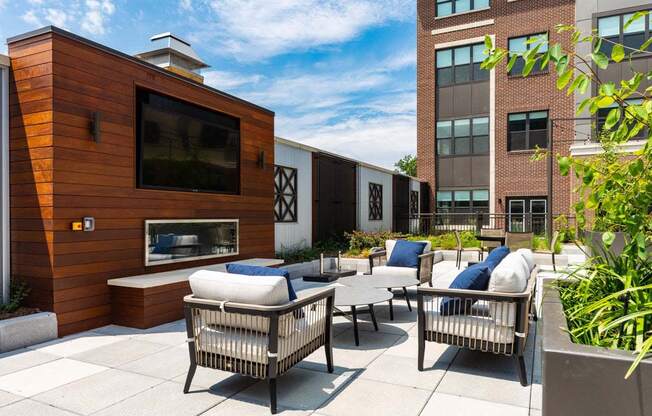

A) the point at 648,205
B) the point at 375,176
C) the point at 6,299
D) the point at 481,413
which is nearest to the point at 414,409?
the point at 481,413

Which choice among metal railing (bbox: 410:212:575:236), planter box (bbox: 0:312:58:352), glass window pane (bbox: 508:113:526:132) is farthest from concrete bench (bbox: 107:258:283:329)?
glass window pane (bbox: 508:113:526:132)

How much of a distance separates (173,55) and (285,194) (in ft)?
12.5

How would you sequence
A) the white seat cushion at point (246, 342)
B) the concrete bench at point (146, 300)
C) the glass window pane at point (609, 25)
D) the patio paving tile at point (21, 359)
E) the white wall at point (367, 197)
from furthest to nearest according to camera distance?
1. the glass window pane at point (609, 25)
2. the white wall at point (367, 197)
3. the concrete bench at point (146, 300)
4. the patio paving tile at point (21, 359)
5. the white seat cushion at point (246, 342)

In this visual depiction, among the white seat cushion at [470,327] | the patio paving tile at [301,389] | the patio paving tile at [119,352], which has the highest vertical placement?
the white seat cushion at [470,327]

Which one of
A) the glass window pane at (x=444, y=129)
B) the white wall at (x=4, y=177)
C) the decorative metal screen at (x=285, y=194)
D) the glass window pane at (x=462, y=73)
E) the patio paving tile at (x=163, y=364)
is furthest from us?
the glass window pane at (x=444, y=129)

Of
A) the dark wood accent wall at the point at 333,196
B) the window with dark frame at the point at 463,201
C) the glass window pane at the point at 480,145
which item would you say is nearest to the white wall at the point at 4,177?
the dark wood accent wall at the point at 333,196

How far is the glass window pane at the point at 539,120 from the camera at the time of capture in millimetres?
15938

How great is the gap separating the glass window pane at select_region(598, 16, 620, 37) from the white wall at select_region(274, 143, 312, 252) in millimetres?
11449

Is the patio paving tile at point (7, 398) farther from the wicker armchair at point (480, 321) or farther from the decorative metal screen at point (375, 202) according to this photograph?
the decorative metal screen at point (375, 202)

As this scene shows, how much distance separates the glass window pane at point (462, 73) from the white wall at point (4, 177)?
52.2ft

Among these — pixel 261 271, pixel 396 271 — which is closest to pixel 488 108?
pixel 396 271

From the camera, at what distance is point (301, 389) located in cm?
334

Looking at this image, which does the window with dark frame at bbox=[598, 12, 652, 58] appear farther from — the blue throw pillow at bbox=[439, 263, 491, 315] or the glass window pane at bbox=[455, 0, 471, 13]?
the blue throw pillow at bbox=[439, 263, 491, 315]

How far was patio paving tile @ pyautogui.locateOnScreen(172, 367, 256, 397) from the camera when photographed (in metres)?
3.34
